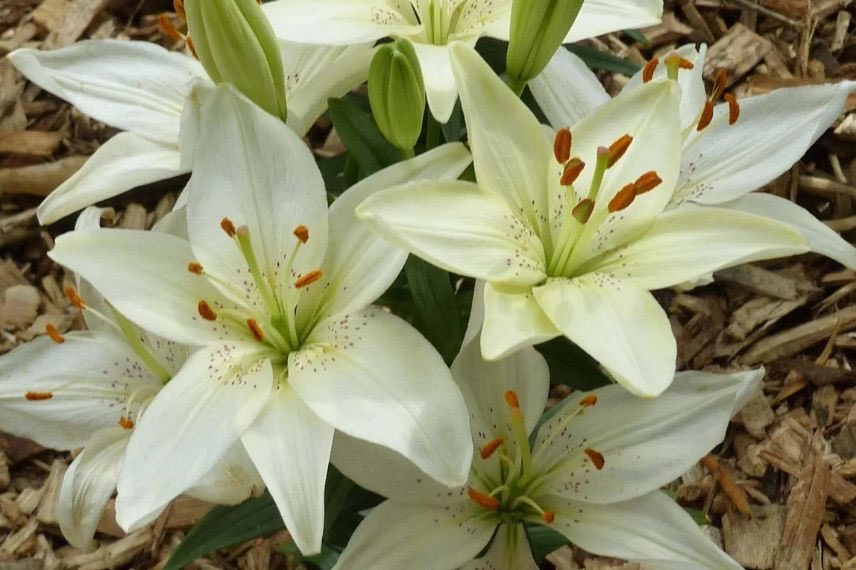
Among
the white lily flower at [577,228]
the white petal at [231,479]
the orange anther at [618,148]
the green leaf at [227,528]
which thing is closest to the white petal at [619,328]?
the white lily flower at [577,228]

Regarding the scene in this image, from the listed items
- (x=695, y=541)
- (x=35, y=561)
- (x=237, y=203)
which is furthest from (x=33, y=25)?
(x=695, y=541)

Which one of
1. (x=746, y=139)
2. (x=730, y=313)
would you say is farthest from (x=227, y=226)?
(x=730, y=313)

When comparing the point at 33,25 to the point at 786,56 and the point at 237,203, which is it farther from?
the point at 786,56

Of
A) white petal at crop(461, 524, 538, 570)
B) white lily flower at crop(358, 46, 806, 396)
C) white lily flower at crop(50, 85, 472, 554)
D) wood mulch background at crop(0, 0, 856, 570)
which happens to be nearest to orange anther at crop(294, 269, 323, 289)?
white lily flower at crop(50, 85, 472, 554)

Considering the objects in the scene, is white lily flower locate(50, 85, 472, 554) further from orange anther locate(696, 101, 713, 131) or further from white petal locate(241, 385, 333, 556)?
orange anther locate(696, 101, 713, 131)

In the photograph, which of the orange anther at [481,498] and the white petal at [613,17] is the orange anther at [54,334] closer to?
the orange anther at [481,498]
